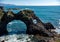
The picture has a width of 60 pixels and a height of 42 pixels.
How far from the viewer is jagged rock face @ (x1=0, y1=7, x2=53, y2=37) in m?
1.62

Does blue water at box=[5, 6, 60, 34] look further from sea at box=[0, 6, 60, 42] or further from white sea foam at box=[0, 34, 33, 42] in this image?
white sea foam at box=[0, 34, 33, 42]

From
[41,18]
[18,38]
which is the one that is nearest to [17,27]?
[18,38]

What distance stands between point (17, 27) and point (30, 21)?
17 cm

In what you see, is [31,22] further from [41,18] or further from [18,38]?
[18,38]

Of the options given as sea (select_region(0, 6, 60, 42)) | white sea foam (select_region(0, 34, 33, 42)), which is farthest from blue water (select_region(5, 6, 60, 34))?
white sea foam (select_region(0, 34, 33, 42))

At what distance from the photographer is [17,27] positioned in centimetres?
162

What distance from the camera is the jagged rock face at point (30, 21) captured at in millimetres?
1617

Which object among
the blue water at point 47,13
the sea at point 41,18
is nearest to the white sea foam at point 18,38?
the sea at point 41,18

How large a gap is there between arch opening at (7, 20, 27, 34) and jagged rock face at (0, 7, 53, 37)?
0.04m

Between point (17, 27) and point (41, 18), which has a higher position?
point (41, 18)

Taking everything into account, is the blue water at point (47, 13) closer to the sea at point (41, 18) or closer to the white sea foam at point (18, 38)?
the sea at point (41, 18)

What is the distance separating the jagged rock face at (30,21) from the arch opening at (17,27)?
0.12 feet

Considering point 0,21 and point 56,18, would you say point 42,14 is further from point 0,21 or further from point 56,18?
point 0,21

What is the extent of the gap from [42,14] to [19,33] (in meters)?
0.36
